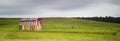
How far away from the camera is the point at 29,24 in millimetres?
50531

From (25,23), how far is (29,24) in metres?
0.99

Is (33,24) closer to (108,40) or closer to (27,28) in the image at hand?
(27,28)

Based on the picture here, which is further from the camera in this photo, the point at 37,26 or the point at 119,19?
the point at 119,19

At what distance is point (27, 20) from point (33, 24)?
1.55m

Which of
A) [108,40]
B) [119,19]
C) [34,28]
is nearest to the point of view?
[108,40]

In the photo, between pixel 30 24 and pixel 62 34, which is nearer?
pixel 62 34

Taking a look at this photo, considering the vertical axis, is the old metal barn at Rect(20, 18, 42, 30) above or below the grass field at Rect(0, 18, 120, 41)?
above

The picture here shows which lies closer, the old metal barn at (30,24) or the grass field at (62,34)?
the grass field at (62,34)

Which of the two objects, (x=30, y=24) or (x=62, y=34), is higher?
(x=30, y=24)

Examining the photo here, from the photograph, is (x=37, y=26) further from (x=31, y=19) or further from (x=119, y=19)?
(x=119, y=19)

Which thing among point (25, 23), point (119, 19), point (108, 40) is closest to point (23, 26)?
point (25, 23)

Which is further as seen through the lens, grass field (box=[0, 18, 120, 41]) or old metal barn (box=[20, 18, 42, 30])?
old metal barn (box=[20, 18, 42, 30])

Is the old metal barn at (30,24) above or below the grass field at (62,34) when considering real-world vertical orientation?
above

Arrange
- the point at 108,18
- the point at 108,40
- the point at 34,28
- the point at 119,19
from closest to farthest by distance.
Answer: the point at 108,40, the point at 34,28, the point at 119,19, the point at 108,18
